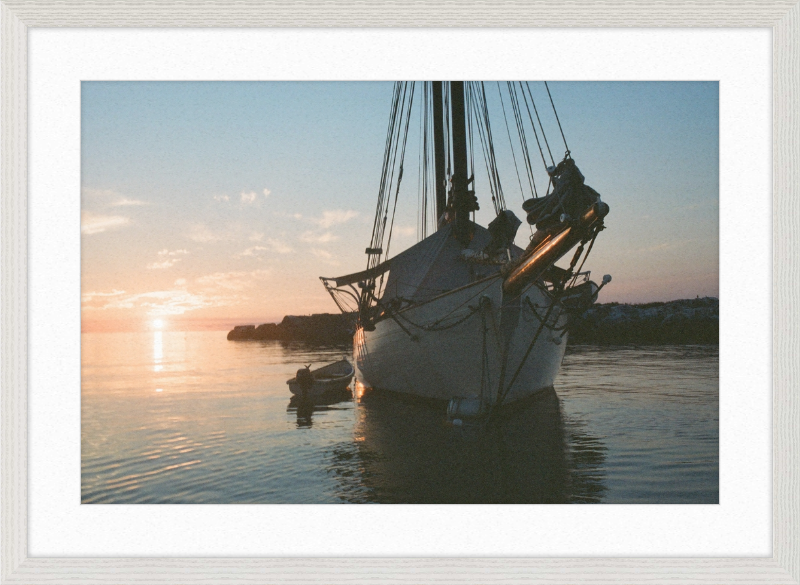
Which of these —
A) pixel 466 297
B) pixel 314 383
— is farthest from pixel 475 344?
pixel 314 383

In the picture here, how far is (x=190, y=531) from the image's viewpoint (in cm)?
645

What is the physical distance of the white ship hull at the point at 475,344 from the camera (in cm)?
1259

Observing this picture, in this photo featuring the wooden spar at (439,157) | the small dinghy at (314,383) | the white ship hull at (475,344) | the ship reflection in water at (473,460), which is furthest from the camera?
the small dinghy at (314,383)

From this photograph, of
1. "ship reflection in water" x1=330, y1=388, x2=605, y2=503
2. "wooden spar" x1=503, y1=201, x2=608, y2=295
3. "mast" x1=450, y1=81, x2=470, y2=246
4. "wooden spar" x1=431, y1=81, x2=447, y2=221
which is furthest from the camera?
"wooden spar" x1=431, y1=81, x2=447, y2=221

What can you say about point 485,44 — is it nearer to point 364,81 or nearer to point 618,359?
point 364,81

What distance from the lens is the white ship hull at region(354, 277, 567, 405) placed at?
41.3 feet

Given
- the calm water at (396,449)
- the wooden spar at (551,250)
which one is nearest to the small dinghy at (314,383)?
the calm water at (396,449)

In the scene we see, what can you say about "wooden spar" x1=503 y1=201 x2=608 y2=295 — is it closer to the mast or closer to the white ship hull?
the white ship hull

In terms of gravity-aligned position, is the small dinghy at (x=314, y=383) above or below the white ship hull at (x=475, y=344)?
below

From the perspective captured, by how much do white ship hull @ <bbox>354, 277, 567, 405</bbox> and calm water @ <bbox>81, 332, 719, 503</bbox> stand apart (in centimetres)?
83

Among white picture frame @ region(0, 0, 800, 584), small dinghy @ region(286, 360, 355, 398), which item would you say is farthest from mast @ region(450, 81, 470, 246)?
small dinghy @ region(286, 360, 355, 398)
